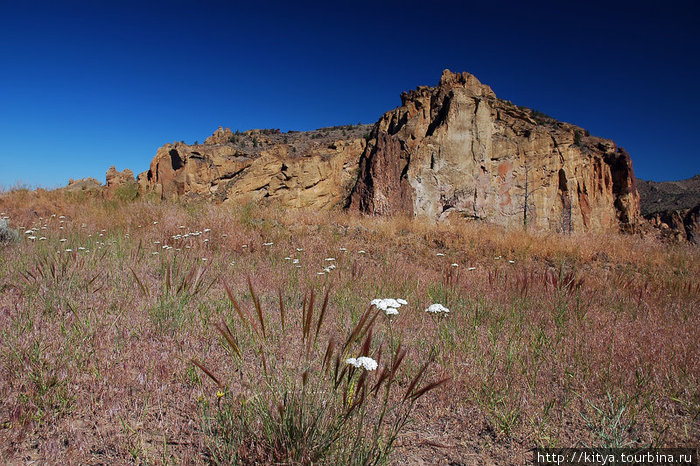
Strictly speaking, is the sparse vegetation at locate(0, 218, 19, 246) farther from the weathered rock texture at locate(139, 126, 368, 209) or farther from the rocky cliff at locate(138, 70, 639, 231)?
the weathered rock texture at locate(139, 126, 368, 209)

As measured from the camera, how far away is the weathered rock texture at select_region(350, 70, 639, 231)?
1917 cm

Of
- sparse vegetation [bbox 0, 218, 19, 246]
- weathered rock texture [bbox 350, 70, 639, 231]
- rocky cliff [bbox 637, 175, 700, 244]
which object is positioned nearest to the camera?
sparse vegetation [bbox 0, 218, 19, 246]

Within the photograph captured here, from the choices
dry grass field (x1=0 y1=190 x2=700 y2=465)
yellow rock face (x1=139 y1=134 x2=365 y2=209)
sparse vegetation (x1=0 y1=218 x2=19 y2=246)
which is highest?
yellow rock face (x1=139 y1=134 x2=365 y2=209)

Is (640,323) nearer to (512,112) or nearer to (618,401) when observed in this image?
(618,401)

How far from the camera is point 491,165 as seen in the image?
21266 mm

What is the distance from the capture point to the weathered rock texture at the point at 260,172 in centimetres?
1869

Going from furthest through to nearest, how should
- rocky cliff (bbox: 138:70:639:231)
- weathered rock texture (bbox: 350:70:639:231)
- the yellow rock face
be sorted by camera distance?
weathered rock texture (bbox: 350:70:639:231) → rocky cliff (bbox: 138:70:639:231) → the yellow rock face

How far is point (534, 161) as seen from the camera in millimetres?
22578

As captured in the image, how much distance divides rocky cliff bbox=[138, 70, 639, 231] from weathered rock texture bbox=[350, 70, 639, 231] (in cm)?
7

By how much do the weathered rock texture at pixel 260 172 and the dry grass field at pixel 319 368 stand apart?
14064 millimetres

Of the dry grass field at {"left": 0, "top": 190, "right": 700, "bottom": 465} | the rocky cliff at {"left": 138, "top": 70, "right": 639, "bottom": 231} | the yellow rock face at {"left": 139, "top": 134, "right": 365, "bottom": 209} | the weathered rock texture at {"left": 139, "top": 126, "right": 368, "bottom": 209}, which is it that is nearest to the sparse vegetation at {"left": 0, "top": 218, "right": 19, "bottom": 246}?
the dry grass field at {"left": 0, "top": 190, "right": 700, "bottom": 465}

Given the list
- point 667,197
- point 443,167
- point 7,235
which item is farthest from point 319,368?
point 667,197

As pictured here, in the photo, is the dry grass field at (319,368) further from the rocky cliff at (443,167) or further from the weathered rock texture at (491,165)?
the rocky cliff at (443,167)

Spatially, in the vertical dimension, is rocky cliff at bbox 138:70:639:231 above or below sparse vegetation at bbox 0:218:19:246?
above
